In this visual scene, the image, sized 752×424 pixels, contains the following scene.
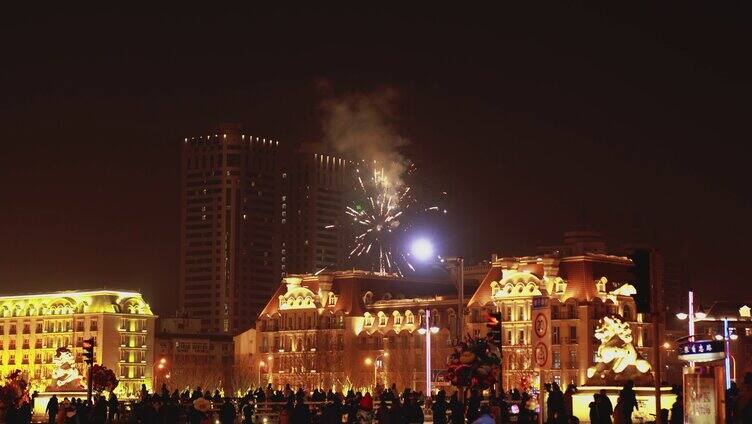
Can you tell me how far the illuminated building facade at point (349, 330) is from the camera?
145 meters

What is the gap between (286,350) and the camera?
154m

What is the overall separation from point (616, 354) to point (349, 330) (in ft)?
270

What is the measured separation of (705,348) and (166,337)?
159726mm

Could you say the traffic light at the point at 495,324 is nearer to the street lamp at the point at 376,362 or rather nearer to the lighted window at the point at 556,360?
the lighted window at the point at 556,360

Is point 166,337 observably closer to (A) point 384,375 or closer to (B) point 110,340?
(B) point 110,340

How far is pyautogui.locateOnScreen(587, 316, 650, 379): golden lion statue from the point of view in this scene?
225 ft

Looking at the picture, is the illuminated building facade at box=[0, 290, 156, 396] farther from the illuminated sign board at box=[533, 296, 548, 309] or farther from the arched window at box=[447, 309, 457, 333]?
the illuminated sign board at box=[533, 296, 548, 309]

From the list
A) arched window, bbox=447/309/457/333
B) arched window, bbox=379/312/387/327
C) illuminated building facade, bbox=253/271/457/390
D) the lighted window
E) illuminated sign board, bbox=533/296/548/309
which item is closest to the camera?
illuminated sign board, bbox=533/296/548/309

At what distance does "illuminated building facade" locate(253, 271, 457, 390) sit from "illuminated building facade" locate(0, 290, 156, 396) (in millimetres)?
16347

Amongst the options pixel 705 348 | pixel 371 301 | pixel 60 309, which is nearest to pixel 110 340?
pixel 60 309

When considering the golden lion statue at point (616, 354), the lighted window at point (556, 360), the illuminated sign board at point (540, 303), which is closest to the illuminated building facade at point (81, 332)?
the lighted window at point (556, 360)

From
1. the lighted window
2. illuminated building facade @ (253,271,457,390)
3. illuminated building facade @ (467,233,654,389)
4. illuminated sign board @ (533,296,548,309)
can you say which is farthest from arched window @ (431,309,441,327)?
illuminated sign board @ (533,296,548,309)

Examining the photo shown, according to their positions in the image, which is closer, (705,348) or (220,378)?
(705,348)

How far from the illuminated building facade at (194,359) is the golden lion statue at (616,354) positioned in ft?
338
